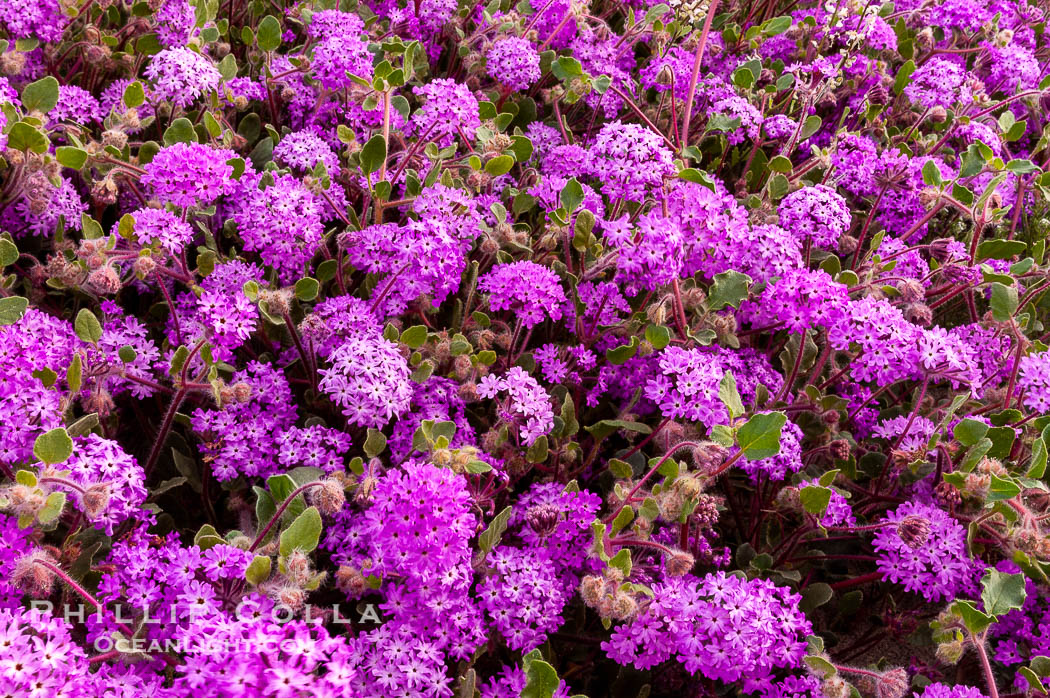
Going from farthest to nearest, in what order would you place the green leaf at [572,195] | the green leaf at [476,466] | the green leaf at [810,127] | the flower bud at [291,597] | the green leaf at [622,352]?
the green leaf at [810,127] → the green leaf at [572,195] → the green leaf at [622,352] → the green leaf at [476,466] → the flower bud at [291,597]

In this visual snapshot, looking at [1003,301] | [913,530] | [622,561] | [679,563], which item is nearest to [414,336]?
[622,561]

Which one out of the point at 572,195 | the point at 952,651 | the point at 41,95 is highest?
the point at 41,95

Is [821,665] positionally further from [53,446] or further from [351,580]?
[53,446]

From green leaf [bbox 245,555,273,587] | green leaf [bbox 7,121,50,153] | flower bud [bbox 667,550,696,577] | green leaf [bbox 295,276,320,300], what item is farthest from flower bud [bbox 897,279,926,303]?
green leaf [bbox 7,121,50,153]

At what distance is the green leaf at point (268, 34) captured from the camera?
2.99 meters

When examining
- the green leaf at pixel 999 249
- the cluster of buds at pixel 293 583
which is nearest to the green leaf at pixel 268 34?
the cluster of buds at pixel 293 583

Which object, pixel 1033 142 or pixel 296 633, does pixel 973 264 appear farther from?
pixel 296 633

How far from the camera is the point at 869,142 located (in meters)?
3.32

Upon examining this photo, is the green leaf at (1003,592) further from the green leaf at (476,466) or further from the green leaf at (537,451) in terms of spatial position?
the green leaf at (476,466)

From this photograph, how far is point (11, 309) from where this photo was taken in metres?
1.87

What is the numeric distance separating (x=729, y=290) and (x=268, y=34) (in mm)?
1951

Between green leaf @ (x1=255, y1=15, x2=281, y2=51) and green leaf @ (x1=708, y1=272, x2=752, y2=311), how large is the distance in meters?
1.88

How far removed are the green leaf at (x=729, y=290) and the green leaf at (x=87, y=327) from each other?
1.74m

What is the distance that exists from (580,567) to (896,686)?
0.82m
